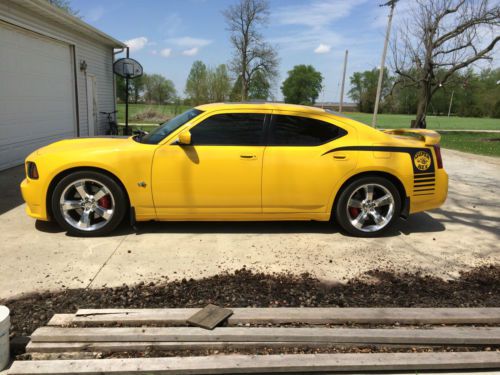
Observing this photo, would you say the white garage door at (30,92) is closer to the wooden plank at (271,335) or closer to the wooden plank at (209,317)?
the wooden plank at (271,335)

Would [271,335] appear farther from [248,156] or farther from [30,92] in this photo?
[30,92]

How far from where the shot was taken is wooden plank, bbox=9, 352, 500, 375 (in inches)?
97.7

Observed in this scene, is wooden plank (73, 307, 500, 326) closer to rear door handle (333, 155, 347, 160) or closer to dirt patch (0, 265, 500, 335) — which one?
dirt patch (0, 265, 500, 335)

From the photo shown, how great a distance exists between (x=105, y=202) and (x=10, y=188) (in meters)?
3.31

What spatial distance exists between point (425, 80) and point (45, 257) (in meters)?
23.1

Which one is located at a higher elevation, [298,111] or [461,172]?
[298,111]

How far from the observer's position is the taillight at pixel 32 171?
183 inches

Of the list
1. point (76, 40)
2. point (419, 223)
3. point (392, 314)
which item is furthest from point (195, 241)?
point (76, 40)

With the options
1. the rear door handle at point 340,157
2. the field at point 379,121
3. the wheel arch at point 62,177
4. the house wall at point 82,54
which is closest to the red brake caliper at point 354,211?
the rear door handle at point 340,157

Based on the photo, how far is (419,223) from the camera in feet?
19.1

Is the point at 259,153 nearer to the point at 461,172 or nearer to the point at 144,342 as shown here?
the point at 144,342

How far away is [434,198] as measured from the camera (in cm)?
517

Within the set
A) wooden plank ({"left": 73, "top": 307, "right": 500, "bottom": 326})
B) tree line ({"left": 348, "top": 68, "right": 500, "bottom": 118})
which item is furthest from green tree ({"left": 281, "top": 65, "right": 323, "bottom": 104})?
wooden plank ({"left": 73, "top": 307, "right": 500, "bottom": 326})

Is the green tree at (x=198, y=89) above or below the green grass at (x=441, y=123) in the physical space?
above
